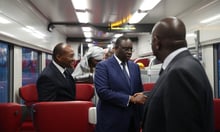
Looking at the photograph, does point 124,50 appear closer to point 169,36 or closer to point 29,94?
point 169,36

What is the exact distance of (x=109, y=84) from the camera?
2492 mm

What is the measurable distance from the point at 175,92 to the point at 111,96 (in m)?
1.25

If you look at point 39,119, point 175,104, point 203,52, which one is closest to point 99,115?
point 39,119

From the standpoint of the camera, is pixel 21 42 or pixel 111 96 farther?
pixel 21 42

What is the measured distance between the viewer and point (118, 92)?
7.97ft

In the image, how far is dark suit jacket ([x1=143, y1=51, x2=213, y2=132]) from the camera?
3.82ft

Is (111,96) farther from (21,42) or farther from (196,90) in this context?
(21,42)

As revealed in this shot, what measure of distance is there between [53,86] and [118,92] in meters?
0.61

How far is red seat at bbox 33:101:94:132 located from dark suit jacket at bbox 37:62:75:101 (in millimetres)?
139

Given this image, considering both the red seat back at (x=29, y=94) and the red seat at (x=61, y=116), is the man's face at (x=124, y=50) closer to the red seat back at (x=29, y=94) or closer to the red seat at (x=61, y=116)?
the red seat at (x=61, y=116)

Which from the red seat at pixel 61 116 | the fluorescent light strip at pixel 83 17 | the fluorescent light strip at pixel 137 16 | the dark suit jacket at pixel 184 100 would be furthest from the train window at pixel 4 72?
the dark suit jacket at pixel 184 100

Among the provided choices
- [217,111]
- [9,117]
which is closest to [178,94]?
[217,111]

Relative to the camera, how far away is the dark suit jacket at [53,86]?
7.77 ft

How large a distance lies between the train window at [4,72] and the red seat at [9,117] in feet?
5.79
